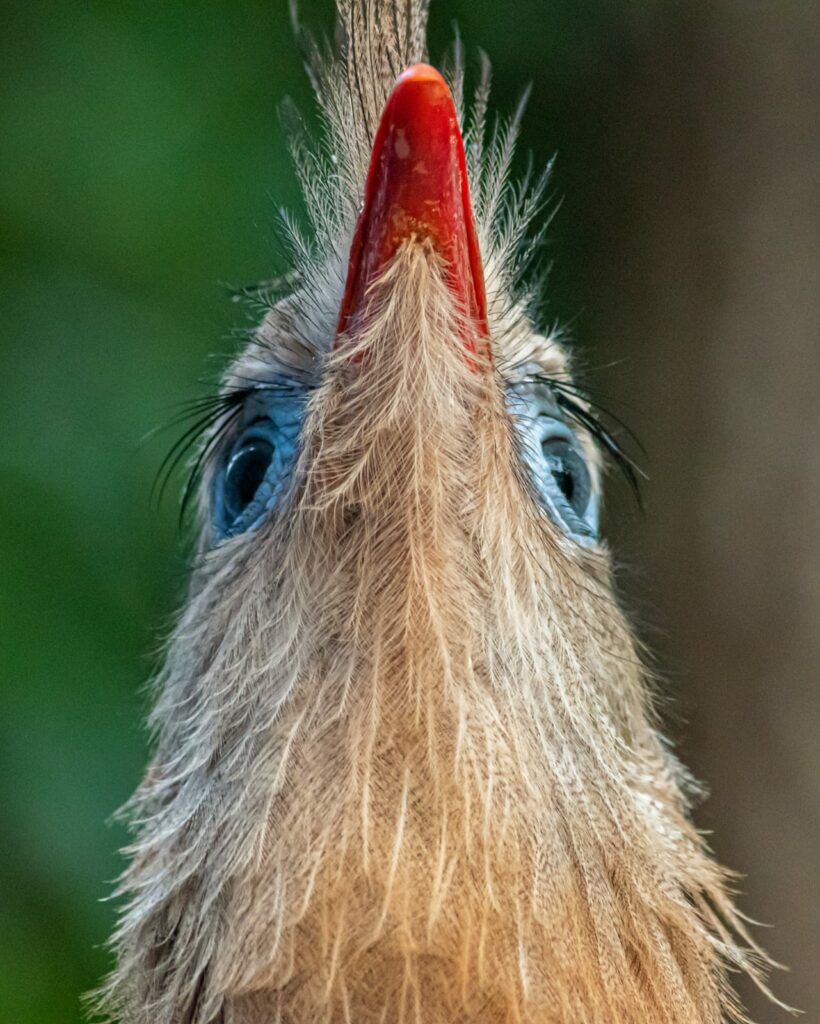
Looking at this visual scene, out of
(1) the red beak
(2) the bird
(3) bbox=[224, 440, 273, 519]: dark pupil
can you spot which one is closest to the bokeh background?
(3) bbox=[224, 440, 273, 519]: dark pupil

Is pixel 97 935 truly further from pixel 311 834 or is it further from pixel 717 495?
pixel 717 495

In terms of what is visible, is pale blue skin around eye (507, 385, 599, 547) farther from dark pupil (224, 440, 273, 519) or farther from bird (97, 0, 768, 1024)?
dark pupil (224, 440, 273, 519)

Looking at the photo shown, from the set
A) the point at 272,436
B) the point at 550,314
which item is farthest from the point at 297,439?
the point at 550,314

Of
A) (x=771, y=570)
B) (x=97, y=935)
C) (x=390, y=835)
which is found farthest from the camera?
(x=771, y=570)

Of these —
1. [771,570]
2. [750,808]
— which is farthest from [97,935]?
[771,570]

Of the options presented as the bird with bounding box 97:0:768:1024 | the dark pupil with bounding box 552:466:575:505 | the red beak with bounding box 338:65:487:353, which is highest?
the red beak with bounding box 338:65:487:353

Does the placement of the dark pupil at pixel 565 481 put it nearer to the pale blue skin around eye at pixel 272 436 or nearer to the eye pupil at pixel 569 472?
the eye pupil at pixel 569 472

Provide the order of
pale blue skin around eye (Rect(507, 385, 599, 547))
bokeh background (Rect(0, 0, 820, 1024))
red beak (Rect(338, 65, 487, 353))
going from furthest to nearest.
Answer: bokeh background (Rect(0, 0, 820, 1024)) < pale blue skin around eye (Rect(507, 385, 599, 547)) < red beak (Rect(338, 65, 487, 353))
